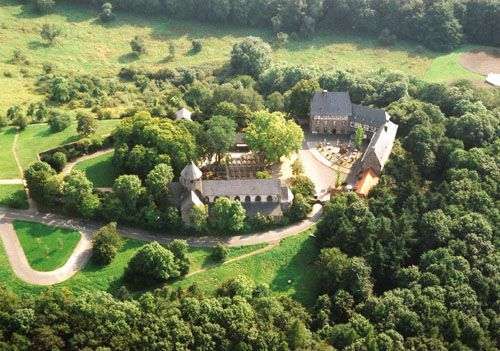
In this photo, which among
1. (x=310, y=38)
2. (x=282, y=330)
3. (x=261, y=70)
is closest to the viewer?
(x=282, y=330)

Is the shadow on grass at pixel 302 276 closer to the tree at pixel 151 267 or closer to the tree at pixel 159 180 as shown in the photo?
the tree at pixel 151 267

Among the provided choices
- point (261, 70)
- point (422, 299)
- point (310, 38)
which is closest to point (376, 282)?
point (422, 299)

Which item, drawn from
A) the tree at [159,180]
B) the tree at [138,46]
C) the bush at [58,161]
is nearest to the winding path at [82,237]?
the tree at [159,180]

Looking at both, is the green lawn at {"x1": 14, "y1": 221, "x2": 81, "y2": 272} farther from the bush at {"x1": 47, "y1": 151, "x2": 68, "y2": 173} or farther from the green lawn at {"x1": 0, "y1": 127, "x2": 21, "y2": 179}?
the bush at {"x1": 47, "y1": 151, "x2": 68, "y2": 173}

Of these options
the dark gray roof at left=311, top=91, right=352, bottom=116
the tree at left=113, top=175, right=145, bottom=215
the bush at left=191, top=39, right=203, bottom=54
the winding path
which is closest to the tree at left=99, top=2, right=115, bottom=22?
the bush at left=191, top=39, right=203, bottom=54

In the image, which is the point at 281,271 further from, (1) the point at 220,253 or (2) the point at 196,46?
(2) the point at 196,46

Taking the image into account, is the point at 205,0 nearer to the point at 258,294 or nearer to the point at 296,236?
the point at 296,236
